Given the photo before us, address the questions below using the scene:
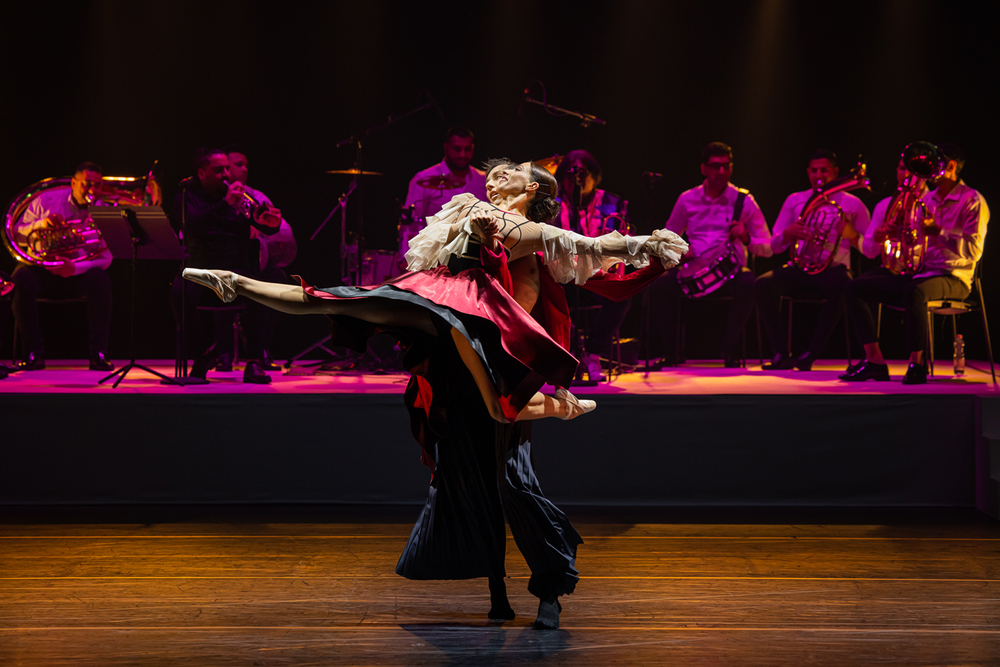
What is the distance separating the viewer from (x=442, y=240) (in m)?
2.39

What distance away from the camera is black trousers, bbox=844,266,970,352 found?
15.5 feet

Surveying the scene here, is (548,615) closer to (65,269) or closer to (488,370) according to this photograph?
(488,370)

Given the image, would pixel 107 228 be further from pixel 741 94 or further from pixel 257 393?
pixel 741 94

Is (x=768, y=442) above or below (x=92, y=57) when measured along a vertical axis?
below

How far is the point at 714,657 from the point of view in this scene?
2.28m

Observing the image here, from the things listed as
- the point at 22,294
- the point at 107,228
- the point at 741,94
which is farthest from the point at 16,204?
the point at 741,94

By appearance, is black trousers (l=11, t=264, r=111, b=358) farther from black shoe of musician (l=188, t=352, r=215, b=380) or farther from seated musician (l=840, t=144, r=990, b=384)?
seated musician (l=840, t=144, r=990, b=384)

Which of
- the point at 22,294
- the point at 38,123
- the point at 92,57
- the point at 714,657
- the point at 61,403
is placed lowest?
the point at 714,657

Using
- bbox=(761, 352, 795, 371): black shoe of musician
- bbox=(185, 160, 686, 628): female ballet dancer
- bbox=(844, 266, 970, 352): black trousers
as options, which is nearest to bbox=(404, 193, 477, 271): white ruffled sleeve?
bbox=(185, 160, 686, 628): female ballet dancer

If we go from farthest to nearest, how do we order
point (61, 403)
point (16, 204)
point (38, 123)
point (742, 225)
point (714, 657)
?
point (38, 123) → point (742, 225) → point (16, 204) → point (61, 403) → point (714, 657)

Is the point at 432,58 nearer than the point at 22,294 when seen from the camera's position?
No

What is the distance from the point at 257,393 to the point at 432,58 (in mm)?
3581

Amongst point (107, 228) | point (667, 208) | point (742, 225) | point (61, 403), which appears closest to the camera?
point (61, 403)

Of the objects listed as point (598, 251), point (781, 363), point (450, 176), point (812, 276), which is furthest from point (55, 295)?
point (812, 276)
